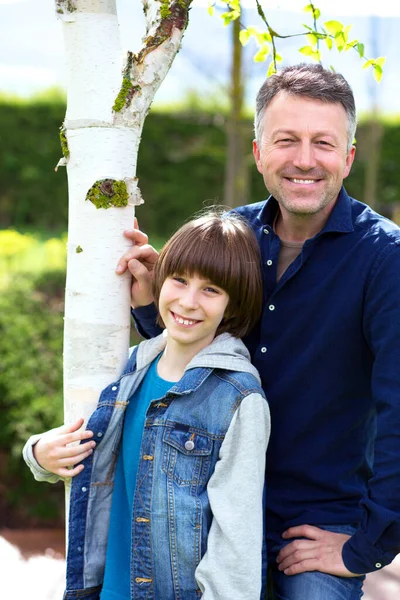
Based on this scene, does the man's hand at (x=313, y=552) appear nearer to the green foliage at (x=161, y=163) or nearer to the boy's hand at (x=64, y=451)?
the boy's hand at (x=64, y=451)

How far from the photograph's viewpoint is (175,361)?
212 centimetres

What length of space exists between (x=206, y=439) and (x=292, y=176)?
0.77m

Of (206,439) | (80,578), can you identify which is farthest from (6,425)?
(206,439)

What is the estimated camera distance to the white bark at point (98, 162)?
2.04 meters

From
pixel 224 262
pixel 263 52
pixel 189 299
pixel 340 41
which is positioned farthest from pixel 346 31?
pixel 189 299

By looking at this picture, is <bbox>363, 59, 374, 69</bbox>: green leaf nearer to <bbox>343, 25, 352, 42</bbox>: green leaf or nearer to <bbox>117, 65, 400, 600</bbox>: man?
<bbox>343, 25, 352, 42</bbox>: green leaf

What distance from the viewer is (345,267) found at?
2.08 meters

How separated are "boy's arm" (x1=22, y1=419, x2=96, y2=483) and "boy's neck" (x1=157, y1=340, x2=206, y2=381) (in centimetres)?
26

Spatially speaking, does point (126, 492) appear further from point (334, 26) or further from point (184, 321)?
point (334, 26)

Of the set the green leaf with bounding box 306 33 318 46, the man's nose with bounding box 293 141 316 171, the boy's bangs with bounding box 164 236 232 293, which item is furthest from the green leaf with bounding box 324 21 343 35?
the boy's bangs with bounding box 164 236 232 293

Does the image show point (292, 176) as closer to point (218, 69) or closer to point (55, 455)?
point (55, 455)

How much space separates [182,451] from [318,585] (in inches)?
20.3

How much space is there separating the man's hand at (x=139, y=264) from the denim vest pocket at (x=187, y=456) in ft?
1.51

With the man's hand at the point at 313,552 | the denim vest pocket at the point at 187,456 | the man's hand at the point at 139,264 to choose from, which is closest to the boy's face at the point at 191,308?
the man's hand at the point at 139,264
